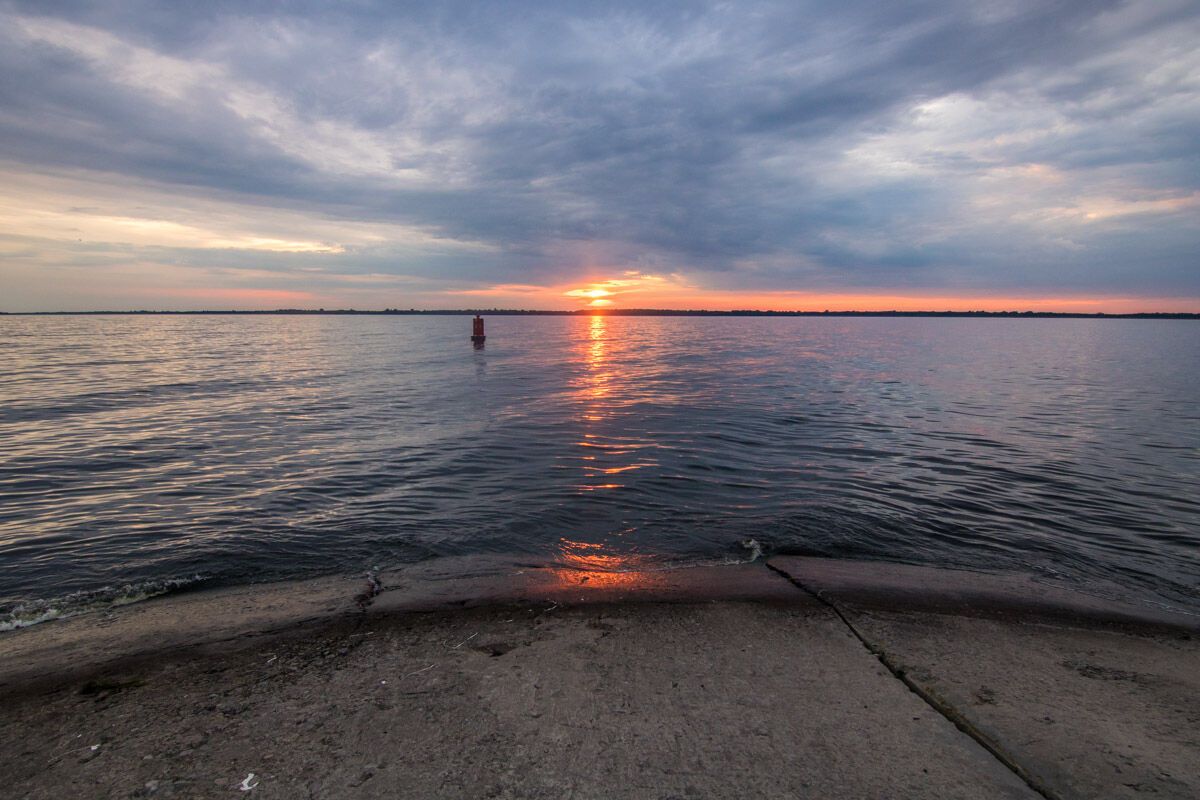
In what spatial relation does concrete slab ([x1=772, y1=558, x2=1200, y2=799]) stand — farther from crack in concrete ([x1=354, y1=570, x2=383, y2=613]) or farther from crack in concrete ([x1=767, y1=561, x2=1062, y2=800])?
crack in concrete ([x1=354, y1=570, x2=383, y2=613])

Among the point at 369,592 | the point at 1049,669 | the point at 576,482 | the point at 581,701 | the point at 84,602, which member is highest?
the point at 581,701

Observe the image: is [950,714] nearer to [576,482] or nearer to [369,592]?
[369,592]

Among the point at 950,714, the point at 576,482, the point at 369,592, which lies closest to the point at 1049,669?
the point at 950,714

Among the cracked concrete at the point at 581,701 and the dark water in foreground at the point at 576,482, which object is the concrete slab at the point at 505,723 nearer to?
the cracked concrete at the point at 581,701

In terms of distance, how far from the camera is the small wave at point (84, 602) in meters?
5.38

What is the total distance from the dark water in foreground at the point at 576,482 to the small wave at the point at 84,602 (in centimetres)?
6

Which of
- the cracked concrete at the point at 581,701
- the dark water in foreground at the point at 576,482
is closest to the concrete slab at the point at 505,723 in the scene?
the cracked concrete at the point at 581,701

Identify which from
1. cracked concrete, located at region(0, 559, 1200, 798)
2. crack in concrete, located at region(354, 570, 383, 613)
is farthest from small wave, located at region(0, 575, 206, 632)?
crack in concrete, located at region(354, 570, 383, 613)

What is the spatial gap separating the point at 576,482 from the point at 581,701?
7.05m

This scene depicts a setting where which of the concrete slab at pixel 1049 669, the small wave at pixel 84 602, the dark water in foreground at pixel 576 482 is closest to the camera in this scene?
the concrete slab at pixel 1049 669

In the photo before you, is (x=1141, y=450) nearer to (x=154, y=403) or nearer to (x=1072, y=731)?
(x=1072, y=731)

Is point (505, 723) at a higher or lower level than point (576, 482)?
higher

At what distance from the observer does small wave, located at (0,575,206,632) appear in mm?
5379

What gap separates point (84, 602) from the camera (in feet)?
19.0
